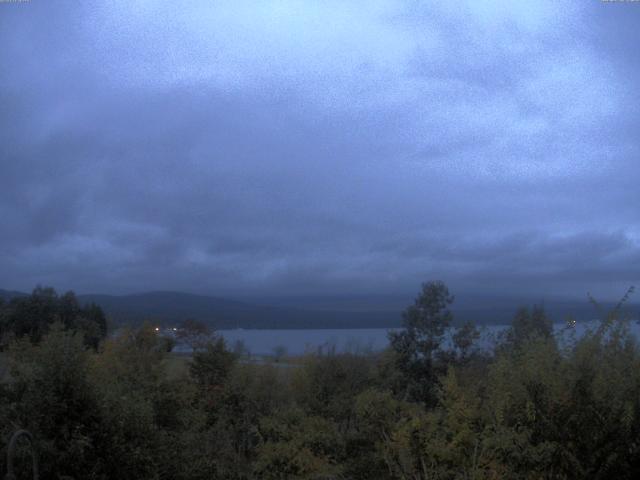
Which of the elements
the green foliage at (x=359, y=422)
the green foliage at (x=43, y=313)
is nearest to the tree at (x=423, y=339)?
the green foliage at (x=359, y=422)

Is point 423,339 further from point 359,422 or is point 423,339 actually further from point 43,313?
point 43,313

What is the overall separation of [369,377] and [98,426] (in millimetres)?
12493

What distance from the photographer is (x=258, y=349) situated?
3331 centimetres

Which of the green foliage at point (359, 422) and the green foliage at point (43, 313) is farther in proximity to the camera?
the green foliage at point (43, 313)

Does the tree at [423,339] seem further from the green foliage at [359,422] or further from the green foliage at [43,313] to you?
the green foliage at [43,313]

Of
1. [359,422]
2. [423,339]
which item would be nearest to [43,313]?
[423,339]

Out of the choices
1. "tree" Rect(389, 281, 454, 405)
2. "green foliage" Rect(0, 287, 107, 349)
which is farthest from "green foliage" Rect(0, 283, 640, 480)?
"green foliage" Rect(0, 287, 107, 349)

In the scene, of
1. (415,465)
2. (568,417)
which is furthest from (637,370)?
(415,465)

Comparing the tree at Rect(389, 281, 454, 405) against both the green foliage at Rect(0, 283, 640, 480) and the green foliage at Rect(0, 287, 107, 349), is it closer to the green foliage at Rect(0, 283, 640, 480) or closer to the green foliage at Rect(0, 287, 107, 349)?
the green foliage at Rect(0, 283, 640, 480)

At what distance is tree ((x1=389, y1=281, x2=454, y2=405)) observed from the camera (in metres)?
20.7

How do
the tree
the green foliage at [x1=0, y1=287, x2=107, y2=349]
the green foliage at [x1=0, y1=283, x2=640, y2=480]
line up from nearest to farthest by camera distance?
1. the green foliage at [x1=0, y1=283, x2=640, y2=480]
2. the tree
3. the green foliage at [x1=0, y1=287, x2=107, y2=349]

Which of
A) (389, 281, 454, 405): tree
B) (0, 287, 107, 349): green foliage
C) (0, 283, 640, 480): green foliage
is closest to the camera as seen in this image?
(0, 283, 640, 480): green foliage

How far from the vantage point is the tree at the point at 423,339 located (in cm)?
2066

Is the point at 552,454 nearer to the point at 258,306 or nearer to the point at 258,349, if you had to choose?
the point at 258,349
